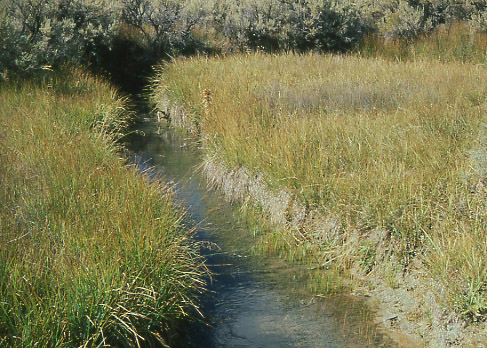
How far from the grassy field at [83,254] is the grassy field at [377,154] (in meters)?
1.64

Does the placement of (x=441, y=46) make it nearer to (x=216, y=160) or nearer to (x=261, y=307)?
(x=216, y=160)

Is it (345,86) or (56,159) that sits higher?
(345,86)

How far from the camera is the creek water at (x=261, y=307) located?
4.72m

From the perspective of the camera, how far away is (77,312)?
12.5 ft

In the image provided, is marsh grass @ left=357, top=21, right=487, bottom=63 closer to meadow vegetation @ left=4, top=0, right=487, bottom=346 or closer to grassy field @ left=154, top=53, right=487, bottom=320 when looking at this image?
meadow vegetation @ left=4, top=0, right=487, bottom=346

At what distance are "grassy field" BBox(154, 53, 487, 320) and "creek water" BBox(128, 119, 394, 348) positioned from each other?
54cm

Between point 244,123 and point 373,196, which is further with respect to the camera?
point 244,123

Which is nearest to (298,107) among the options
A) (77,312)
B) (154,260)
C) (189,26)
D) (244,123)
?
(244,123)

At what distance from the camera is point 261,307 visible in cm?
518

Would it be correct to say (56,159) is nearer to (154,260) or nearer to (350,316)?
(154,260)

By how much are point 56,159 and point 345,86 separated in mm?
5685

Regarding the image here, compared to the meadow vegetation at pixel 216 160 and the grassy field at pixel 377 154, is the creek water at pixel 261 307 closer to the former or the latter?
the meadow vegetation at pixel 216 160

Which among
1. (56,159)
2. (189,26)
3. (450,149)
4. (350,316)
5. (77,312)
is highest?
(189,26)

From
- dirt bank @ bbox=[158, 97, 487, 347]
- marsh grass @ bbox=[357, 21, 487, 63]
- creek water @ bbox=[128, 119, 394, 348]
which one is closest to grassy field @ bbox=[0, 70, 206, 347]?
creek water @ bbox=[128, 119, 394, 348]
